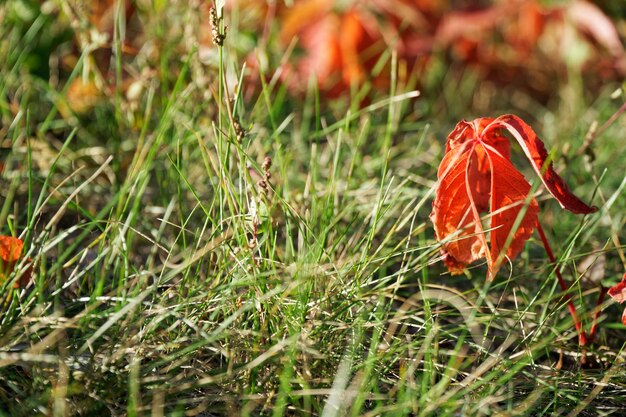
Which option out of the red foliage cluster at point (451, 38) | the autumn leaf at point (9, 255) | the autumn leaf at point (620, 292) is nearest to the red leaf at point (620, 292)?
the autumn leaf at point (620, 292)

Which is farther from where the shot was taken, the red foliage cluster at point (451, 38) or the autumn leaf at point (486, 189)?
the red foliage cluster at point (451, 38)

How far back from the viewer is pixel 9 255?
3.07 ft

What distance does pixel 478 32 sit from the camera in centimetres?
214

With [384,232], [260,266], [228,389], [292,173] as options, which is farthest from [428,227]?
[228,389]

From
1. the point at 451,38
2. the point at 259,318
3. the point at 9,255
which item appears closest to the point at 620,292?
the point at 259,318

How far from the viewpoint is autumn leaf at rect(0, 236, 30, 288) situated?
0.93 metres

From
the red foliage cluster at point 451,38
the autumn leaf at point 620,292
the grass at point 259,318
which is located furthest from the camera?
the red foliage cluster at point 451,38

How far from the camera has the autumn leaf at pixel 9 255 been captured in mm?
930

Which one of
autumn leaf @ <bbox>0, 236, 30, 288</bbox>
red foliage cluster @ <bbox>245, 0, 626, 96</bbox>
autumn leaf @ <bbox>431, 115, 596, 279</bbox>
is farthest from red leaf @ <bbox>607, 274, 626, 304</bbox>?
red foliage cluster @ <bbox>245, 0, 626, 96</bbox>

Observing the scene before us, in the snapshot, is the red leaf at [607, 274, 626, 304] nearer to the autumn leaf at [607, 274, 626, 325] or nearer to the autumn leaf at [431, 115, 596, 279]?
the autumn leaf at [607, 274, 626, 325]

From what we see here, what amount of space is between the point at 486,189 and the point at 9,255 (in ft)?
2.03

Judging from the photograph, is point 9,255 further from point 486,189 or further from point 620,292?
point 620,292

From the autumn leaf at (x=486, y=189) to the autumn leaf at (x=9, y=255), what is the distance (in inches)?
20.8

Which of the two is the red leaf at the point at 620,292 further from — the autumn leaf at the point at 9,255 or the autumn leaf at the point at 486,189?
the autumn leaf at the point at 9,255
